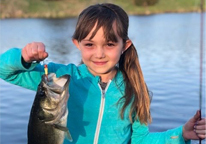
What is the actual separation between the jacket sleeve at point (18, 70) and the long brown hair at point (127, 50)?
0.49 m

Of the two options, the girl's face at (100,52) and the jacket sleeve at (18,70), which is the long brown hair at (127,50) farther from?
the jacket sleeve at (18,70)

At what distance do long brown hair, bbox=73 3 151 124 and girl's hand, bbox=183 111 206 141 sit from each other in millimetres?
420

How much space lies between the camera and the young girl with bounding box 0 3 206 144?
2.75m

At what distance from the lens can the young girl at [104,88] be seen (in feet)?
9.03

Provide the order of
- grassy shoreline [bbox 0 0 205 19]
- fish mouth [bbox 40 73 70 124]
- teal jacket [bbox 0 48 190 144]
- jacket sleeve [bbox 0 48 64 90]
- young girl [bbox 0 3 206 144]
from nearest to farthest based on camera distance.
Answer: fish mouth [bbox 40 73 70 124], jacket sleeve [bbox 0 48 64 90], young girl [bbox 0 3 206 144], teal jacket [bbox 0 48 190 144], grassy shoreline [bbox 0 0 205 19]

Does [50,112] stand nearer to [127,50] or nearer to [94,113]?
[94,113]

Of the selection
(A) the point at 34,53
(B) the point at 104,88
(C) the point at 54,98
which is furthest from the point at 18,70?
(B) the point at 104,88

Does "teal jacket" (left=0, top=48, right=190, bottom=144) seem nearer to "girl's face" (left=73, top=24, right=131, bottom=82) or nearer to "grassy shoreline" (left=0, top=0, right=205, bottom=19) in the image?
"girl's face" (left=73, top=24, right=131, bottom=82)

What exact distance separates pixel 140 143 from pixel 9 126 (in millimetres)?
4744

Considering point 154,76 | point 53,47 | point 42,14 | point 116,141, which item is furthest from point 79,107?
point 42,14

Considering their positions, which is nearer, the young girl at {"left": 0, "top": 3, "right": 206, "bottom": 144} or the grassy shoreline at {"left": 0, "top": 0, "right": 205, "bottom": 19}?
the young girl at {"left": 0, "top": 3, "right": 206, "bottom": 144}

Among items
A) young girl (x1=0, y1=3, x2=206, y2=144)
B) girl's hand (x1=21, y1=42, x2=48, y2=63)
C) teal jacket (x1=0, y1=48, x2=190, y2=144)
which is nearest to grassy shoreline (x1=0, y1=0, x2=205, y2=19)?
young girl (x1=0, y1=3, x2=206, y2=144)

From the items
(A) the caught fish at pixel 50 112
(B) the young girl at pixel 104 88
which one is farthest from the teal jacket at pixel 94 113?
(A) the caught fish at pixel 50 112

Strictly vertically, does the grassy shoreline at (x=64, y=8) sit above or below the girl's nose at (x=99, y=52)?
below
